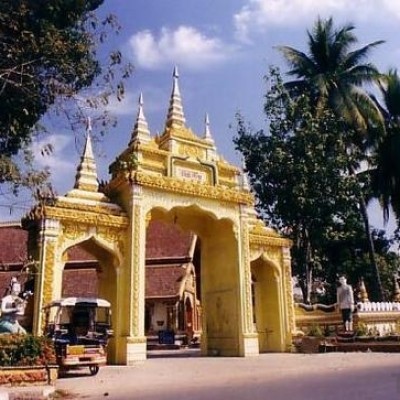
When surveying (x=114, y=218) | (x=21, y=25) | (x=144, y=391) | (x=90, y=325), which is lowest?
(x=144, y=391)

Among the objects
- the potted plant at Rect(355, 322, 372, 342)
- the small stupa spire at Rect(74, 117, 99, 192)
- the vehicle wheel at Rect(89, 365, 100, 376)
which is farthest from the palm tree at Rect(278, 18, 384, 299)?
the vehicle wheel at Rect(89, 365, 100, 376)

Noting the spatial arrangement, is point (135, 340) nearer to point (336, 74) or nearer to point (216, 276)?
point (216, 276)

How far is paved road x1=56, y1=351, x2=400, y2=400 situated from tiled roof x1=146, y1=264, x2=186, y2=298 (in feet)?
39.8

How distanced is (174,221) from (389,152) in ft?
48.6

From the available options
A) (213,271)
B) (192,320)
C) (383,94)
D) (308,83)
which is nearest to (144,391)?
(213,271)

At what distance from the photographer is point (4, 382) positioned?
8.56m

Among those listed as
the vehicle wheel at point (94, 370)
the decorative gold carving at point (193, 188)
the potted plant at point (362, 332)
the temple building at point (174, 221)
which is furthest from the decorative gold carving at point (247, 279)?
the vehicle wheel at point (94, 370)

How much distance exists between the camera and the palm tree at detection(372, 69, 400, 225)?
2697 cm

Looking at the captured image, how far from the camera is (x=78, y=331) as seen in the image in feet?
43.4

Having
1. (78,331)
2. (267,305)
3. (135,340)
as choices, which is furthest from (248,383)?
(267,305)

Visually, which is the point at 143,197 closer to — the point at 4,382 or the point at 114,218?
the point at 114,218

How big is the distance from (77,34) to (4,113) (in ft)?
8.22

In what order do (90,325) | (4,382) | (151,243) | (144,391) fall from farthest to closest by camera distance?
(151,243)
(90,325)
(4,382)
(144,391)

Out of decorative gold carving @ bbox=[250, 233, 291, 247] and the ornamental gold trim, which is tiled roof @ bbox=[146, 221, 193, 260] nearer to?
decorative gold carving @ bbox=[250, 233, 291, 247]
